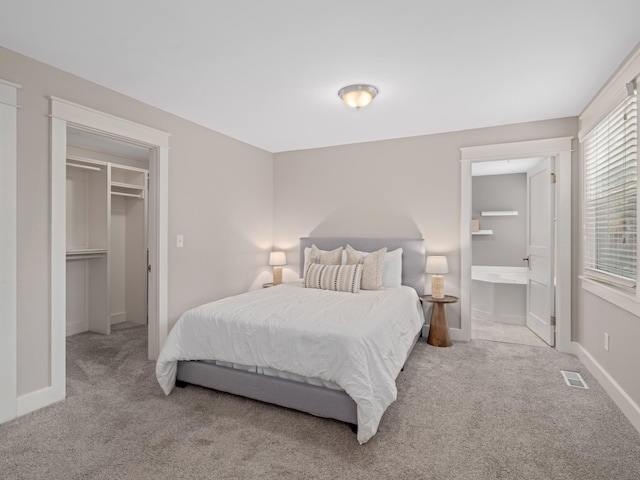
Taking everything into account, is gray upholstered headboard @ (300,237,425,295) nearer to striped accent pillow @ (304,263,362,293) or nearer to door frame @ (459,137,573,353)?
striped accent pillow @ (304,263,362,293)

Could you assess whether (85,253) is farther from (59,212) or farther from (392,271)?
(392,271)

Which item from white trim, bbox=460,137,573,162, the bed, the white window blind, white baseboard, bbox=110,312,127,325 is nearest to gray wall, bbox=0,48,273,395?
the bed

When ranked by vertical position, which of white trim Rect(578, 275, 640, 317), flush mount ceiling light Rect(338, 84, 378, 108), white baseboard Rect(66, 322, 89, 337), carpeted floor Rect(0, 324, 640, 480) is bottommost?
carpeted floor Rect(0, 324, 640, 480)

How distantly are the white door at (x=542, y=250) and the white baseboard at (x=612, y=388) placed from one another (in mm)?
531

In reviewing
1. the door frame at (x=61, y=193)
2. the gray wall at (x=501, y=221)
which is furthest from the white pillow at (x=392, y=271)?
the gray wall at (x=501, y=221)

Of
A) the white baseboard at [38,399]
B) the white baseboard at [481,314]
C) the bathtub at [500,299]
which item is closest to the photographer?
the white baseboard at [38,399]

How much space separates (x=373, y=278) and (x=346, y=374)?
1784 millimetres

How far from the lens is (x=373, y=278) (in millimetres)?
3721

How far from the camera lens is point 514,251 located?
5773 mm

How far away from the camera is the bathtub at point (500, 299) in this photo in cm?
475

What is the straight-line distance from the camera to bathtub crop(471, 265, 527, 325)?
187 inches

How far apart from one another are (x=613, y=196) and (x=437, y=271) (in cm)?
167

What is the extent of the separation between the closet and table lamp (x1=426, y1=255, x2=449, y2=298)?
3.73 meters

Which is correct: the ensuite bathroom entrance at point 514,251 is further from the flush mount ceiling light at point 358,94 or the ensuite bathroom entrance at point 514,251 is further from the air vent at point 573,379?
the flush mount ceiling light at point 358,94
